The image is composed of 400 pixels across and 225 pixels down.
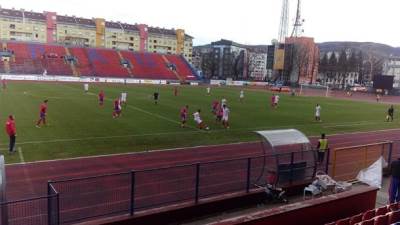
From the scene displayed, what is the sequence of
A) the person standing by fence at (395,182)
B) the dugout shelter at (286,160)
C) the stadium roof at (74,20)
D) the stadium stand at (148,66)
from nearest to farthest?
the person standing by fence at (395,182) < the dugout shelter at (286,160) < the stadium stand at (148,66) < the stadium roof at (74,20)

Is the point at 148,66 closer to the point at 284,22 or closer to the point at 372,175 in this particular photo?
the point at 284,22

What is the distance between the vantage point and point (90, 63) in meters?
87.5

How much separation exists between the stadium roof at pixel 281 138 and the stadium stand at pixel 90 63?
70.5 m

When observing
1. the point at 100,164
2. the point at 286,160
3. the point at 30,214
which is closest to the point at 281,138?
the point at 286,160

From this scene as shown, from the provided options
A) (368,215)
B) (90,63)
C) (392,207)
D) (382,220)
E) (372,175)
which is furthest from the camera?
(90,63)

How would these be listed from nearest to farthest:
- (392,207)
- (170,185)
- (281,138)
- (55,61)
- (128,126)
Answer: (392,207), (170,185), (281,138), (128,126), (55,61)

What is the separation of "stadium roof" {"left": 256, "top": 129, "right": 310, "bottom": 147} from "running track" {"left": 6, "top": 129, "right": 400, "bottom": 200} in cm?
556

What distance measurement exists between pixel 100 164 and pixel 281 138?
7.61 metres

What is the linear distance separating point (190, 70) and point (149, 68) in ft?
37.4

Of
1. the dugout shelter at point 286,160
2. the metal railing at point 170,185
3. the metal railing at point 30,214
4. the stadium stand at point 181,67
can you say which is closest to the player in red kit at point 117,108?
the metal railing at point 170,185

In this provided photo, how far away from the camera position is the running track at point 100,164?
12906mm

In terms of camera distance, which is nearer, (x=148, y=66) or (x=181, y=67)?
(x=148, y=66)

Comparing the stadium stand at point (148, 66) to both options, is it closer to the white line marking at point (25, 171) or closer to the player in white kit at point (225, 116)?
the player in white kit at point (225, 116)

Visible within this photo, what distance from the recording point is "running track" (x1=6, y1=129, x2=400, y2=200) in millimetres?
12906
